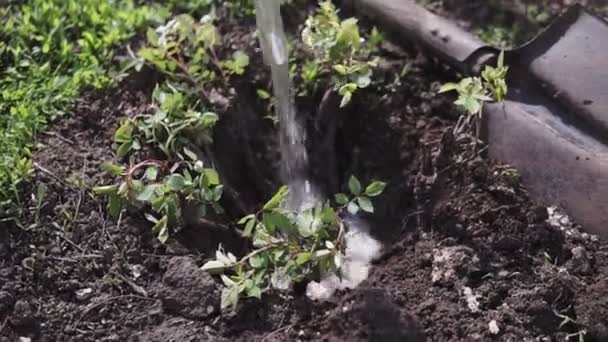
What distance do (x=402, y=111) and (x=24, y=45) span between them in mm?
→ 783

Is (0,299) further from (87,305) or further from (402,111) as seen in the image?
(402,111)

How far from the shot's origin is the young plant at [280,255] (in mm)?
1470

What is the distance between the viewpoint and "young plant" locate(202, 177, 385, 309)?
57.9 inches

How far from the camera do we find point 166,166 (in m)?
1.63

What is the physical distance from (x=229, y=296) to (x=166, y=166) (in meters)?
0.30

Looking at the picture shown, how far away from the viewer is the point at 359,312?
1396mm

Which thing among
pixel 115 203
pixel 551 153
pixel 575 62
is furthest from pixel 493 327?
pixel 115 203

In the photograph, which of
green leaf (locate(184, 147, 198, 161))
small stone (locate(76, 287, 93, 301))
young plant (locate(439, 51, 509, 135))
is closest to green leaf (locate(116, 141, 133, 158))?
green leaf (locate(184, 147, 198, 161))

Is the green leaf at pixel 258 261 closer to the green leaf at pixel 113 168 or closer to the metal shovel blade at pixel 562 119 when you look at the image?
the green leaf at pixel 113 168

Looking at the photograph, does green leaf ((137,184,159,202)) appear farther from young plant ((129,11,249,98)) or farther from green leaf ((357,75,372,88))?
green leaf ((357,75,372,88))

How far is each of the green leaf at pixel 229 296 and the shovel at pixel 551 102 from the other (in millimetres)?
573

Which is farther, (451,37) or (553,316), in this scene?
(451,37)

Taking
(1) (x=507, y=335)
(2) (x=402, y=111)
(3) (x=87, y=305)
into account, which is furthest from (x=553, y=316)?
(3) (x=87, y=305)

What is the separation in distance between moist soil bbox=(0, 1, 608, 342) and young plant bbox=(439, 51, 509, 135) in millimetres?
89
